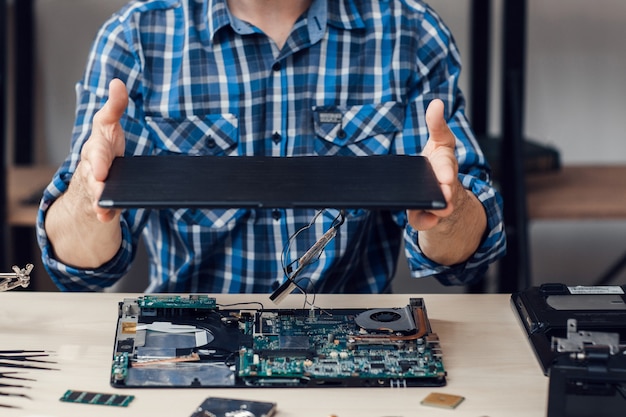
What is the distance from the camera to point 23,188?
2.48m

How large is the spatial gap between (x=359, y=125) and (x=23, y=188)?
49.7 inches

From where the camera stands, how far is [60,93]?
9.07 feet

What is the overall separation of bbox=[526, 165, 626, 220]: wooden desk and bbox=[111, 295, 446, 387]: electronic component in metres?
1.12

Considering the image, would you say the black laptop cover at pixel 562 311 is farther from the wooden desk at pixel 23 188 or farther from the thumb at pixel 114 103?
the wooden desk at pixel 23 188

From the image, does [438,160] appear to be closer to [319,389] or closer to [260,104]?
[319,389]

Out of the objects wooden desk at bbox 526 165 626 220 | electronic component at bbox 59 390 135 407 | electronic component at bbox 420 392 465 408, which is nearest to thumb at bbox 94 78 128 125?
electronic component at bbox 59 390 135 407

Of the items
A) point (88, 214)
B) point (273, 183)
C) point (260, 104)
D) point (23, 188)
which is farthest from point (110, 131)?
point (23, 188)

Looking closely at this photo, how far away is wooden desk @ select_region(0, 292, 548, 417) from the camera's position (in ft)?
3.19

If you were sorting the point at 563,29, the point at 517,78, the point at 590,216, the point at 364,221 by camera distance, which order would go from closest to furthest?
the point at 364,221 < the point at 590,216 < the point at 517,78 < the point at 563,29

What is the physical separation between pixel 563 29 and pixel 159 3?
154 centimetres

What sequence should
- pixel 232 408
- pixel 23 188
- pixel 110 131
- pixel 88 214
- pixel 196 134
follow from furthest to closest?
pixel 23 188 → pixel 196 134 → pixel 88 214 → pixel 110 131 → pixel 232 408

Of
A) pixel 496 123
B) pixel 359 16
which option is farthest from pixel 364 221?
pixel 496 123

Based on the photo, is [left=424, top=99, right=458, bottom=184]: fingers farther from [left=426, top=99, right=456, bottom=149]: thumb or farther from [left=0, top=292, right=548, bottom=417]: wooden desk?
[left=0, top=292, right=548, bottom=417]: wooden desk

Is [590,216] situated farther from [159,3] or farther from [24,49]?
[24,49]
